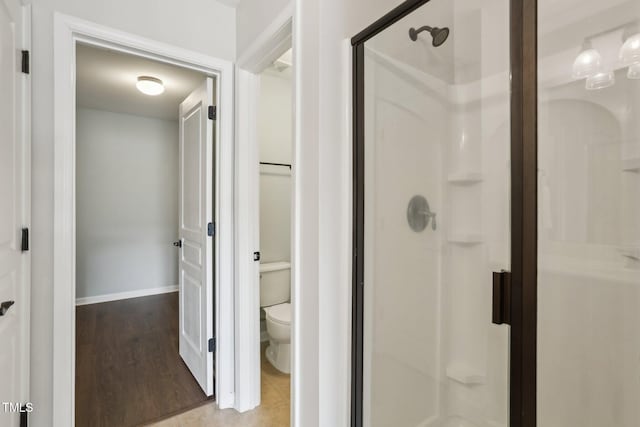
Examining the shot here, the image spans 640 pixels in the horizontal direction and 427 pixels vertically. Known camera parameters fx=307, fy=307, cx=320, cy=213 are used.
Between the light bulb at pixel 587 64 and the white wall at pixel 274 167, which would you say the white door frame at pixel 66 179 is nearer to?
the white wall at pixel 274 167

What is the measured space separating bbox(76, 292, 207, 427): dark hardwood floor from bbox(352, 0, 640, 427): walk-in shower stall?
66.0 inches

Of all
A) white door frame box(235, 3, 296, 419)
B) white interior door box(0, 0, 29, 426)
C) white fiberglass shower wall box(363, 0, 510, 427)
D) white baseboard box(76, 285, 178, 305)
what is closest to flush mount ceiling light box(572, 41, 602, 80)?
white fiberglass shower wall box(363, 0, 510, 427)

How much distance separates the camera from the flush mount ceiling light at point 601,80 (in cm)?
68

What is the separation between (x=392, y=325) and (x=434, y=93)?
0.80 metres

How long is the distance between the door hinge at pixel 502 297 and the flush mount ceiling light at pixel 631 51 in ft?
1.71

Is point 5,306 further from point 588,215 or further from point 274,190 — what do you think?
point 274,190

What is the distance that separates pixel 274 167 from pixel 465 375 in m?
2.33

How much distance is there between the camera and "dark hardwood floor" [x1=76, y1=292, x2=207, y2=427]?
192 cm

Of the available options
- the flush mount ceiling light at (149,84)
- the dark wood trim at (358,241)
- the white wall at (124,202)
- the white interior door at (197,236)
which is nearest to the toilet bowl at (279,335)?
the white interior door at (197,236)

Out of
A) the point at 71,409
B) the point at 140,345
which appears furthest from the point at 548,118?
the point at 140,345

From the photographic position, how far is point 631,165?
2.11 ft

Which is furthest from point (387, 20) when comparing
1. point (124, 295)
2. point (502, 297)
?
point (124, 295)

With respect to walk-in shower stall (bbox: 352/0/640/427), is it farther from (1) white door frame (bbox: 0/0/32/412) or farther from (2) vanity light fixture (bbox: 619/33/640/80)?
(1) white door frame (bbox: 0/0/32/412)

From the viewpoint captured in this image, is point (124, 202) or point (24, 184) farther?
point (124, 202)
